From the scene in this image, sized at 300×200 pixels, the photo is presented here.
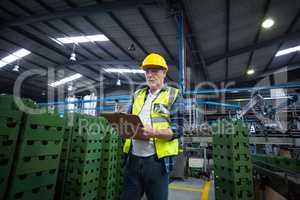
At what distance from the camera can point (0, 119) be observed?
175 centimetres

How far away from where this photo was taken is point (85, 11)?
6.93m

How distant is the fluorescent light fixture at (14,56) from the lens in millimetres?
10891

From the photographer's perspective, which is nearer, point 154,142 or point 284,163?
point 154,142

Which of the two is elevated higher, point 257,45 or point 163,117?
point 257,45

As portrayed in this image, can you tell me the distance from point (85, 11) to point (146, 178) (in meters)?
6.95

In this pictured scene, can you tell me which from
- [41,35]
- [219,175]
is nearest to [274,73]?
[219,175]

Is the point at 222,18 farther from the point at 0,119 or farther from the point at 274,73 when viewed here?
the point at 274,73

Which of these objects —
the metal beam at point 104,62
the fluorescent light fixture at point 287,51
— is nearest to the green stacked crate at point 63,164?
the metal beam at point 104,62

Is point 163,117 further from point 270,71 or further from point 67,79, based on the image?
point 270,71

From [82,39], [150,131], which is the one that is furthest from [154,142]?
[82,39]

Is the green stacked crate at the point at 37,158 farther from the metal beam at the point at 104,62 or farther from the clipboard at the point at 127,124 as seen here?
the metal beam at the point at 104,62

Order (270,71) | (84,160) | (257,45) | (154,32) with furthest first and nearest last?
1. (270,71)
2. (257,45)
3. (154,32)
4. (84,160)

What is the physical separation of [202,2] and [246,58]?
24.3 ft

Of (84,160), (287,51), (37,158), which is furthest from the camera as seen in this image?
(287,51)
